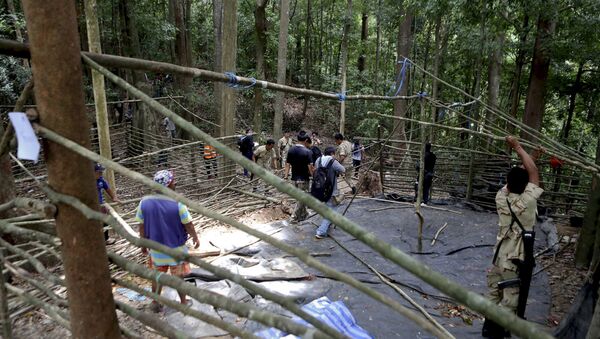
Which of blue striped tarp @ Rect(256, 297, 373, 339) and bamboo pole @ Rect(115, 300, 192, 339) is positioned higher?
bamboo pole @ Rect(115, 300, 192, 339)

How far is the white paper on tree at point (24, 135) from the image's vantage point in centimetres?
111

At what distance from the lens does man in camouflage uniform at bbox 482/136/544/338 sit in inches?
141

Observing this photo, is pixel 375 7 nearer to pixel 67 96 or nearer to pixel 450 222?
pixel 450 222

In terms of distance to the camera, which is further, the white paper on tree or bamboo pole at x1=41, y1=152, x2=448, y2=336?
the white paper on tree

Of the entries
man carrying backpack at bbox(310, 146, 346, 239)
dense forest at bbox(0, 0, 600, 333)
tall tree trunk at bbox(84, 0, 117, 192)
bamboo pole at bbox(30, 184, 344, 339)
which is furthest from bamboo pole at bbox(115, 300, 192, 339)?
man carrying backpack at bbox(310, 146, 346, 239)

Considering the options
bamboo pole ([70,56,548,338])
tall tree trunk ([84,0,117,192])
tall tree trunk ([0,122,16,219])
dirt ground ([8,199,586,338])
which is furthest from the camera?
tall tree trunk ([84,0,117,192])

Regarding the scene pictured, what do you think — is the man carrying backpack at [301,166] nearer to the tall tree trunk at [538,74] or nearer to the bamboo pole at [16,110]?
the tall tree trunk at [538,74]

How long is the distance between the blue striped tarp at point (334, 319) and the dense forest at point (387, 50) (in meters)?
4.49

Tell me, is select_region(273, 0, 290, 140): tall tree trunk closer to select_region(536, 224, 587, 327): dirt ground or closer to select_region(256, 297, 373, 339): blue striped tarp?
select_region(536, 224, 587, 327): dirt ground

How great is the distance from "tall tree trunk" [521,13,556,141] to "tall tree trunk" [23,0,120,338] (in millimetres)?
9090

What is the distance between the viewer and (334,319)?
3.44m

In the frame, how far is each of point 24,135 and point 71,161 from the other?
15 cm

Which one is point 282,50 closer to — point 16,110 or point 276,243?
point 16,110

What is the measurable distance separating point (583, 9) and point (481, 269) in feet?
16.9
